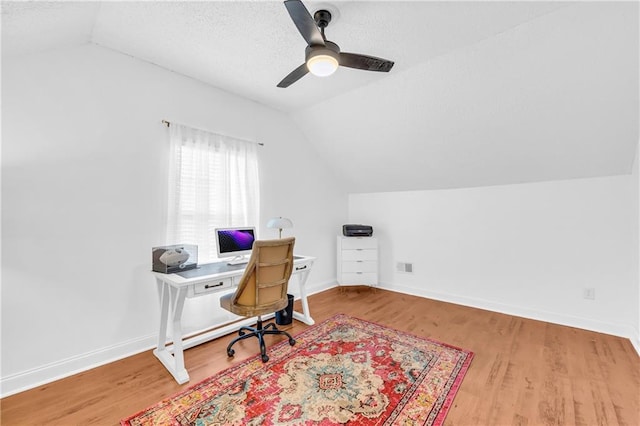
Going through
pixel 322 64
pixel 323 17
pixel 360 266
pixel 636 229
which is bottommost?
pixel 360 266

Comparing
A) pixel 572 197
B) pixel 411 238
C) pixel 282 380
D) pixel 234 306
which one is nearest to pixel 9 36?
pixel 234 306

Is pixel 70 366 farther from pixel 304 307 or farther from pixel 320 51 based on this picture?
pixel 320 51

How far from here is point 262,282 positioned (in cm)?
225

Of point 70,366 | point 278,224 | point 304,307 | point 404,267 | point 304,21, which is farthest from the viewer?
point 404,267

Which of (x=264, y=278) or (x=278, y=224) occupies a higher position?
(x=278, y=224)

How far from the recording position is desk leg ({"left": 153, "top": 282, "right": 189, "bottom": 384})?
2041 mm

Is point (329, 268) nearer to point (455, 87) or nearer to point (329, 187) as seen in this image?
point (329, 187)

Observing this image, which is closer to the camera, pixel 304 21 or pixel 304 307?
pixel 304 21

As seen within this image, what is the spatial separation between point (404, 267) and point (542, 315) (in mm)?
1703

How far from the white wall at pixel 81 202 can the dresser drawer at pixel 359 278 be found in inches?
102

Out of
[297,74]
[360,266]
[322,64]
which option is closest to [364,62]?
[322,64]

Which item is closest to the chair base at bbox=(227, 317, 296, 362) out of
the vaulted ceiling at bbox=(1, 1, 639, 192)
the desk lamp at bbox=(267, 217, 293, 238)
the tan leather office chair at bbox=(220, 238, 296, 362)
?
the tan leather office chair at bbox=(220, 238, 296, 362)

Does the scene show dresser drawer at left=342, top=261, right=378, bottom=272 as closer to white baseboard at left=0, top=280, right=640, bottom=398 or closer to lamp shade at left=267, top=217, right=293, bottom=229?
white baseboard at left=0, top=280, right=640, bottom=398

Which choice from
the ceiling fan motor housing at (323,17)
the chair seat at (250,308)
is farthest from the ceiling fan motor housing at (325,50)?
the chair seat at (250,308)
